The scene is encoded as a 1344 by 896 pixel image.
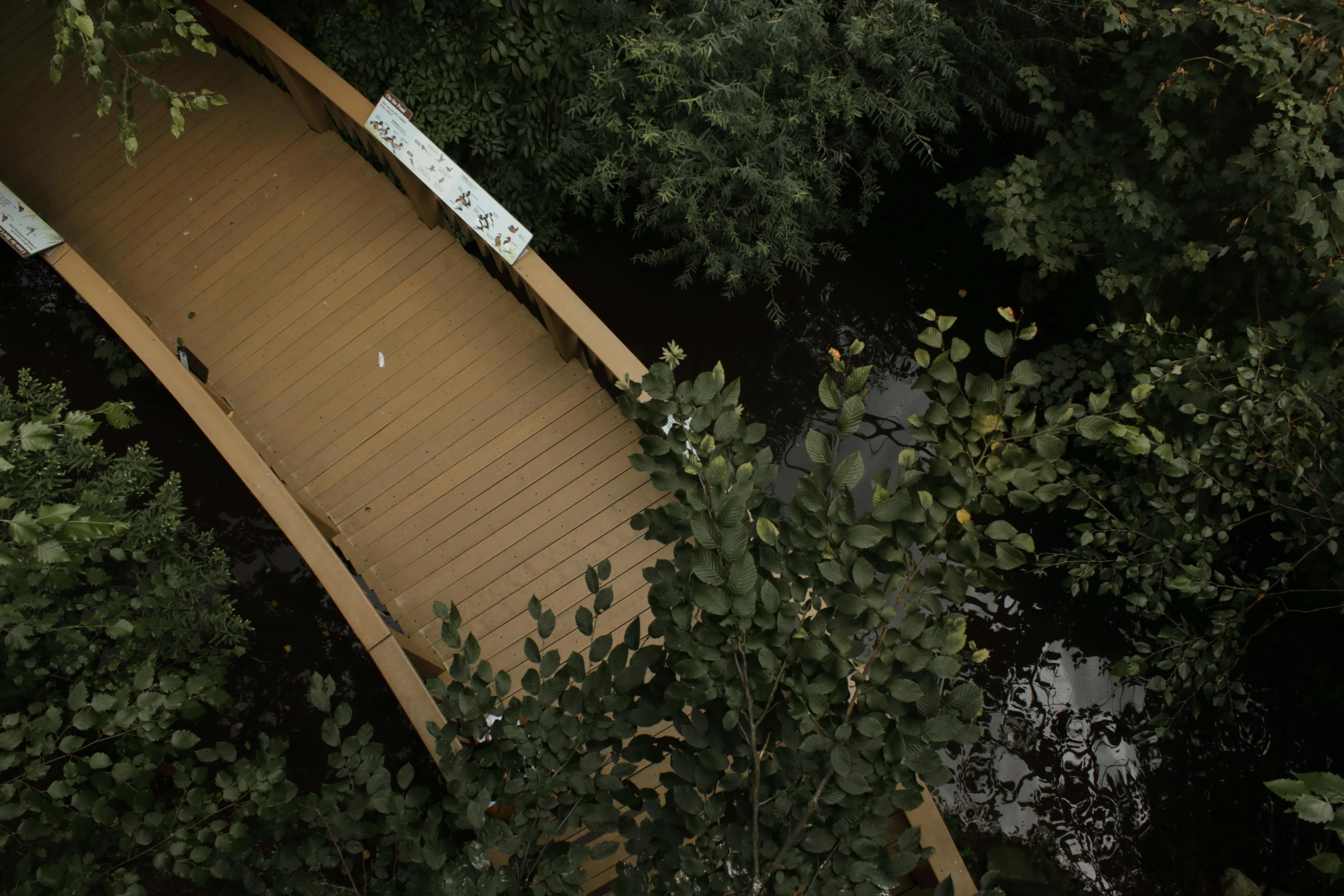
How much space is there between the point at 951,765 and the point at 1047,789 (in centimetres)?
68

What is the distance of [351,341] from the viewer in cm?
451

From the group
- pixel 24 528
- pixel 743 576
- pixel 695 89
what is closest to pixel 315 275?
pixel 695 89

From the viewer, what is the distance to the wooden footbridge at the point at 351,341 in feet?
13.5

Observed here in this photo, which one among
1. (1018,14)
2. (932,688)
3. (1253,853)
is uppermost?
(1018,14)

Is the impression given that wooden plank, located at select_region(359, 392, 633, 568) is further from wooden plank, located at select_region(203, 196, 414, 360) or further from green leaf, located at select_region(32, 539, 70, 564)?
green leaf, located at select_region(32, 539, 70, 564)

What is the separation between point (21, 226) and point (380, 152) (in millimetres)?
1830

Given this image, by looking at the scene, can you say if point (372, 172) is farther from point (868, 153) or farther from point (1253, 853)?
point (1253, 853)

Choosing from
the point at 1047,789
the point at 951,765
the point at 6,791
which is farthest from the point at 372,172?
the point at 1047,789

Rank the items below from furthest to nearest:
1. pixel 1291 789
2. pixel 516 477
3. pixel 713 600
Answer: pixel 516 477 < pixel 713 600 < pixel 1291 789

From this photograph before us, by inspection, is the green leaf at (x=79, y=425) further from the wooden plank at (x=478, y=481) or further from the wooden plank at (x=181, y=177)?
the wooden plank at (x=181, y=177)

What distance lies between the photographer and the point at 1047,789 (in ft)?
17.1

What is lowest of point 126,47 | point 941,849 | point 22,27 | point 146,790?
point 941,849

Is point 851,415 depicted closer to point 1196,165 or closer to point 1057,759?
point 1196,165

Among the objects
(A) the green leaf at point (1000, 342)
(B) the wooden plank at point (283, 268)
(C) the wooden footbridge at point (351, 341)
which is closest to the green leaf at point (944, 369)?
(A) the green leaf at point (1000, 342)
